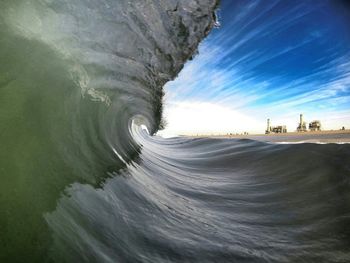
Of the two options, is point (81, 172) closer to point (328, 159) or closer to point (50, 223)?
point (50, 223)

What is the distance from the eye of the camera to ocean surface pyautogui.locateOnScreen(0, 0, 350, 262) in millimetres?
1786

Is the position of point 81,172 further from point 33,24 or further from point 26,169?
point 33,24

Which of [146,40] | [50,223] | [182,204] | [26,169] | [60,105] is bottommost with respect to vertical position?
[182,204]

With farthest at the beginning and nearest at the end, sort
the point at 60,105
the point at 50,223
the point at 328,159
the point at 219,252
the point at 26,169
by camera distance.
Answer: the point at 328,159 < the point at 60,105 < the point at 219,252 < the point at 26,169 < the point at 50,223

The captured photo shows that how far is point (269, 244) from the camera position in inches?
92.3

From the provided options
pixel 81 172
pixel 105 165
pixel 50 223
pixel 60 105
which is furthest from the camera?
pixel 105 165

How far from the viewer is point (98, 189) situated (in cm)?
284

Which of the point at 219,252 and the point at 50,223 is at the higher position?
the point at 50,223

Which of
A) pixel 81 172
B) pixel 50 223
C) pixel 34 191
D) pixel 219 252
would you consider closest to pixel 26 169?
pixel 34 191

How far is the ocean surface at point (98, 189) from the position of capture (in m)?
1.79

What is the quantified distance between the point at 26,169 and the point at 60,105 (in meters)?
1.24

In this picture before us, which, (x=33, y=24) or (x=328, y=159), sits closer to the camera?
(x=33, y=24)

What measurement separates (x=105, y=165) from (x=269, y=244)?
2.30 m

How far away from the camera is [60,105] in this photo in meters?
3.03
